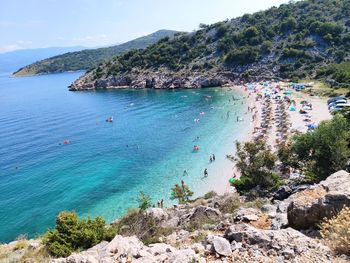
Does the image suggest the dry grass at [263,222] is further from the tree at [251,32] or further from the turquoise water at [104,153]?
the tree at [251,32]

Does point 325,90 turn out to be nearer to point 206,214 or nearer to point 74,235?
point 206,214

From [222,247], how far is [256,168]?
18.6 metres

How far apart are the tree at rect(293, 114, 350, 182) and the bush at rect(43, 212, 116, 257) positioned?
53.8 ft

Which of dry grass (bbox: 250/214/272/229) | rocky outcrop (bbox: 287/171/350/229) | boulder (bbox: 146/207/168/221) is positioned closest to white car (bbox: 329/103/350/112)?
boulder (bbox: 146/207/168/221)

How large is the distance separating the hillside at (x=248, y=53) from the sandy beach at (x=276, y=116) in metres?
12.3

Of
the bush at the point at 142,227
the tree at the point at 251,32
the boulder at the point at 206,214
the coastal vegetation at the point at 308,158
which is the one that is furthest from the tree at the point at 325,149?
the tree at the point at 251,32

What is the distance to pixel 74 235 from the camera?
15898 mm

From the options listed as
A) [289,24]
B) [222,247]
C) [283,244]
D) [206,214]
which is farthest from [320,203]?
[289,24]

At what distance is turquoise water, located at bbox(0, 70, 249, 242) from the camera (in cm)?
3428

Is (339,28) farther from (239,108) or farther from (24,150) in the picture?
(24,150)

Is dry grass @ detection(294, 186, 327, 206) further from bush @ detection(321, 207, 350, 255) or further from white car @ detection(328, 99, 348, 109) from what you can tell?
white car @ detection(328, 99, 348, 109)

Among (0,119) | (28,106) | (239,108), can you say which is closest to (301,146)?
(239,108)

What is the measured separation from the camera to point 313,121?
4950cm

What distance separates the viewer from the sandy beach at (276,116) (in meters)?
40.3
